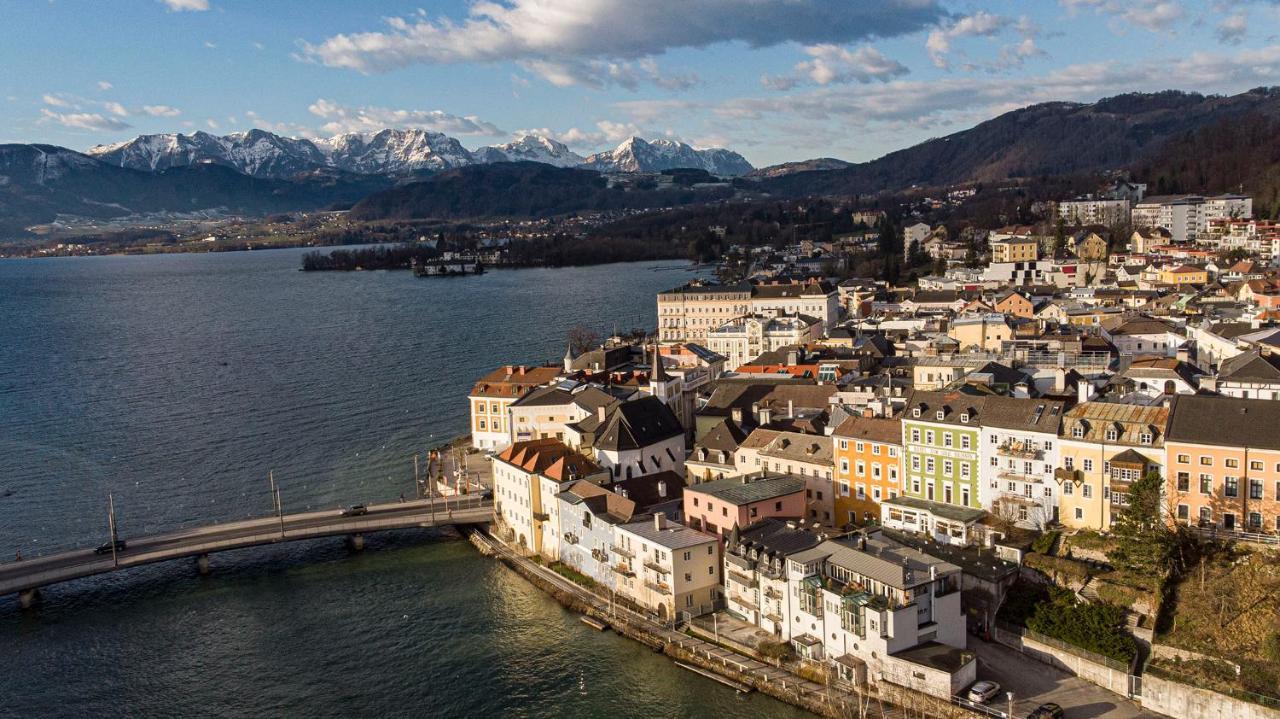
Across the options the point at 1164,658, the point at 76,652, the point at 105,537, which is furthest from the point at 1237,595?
the point at 105,537

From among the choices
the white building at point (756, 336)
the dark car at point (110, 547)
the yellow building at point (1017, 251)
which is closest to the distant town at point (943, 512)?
the dark car at point (110, 547)

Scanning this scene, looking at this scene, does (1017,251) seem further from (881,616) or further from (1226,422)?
(881,616)

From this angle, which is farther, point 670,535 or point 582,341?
point 582,341

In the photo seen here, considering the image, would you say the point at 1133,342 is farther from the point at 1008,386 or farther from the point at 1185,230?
the point at 1185,230

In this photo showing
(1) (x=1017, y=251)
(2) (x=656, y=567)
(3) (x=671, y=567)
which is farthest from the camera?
(1) (x=1017, y=251)

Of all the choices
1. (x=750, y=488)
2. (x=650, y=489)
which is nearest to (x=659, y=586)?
(x=750, y=488)

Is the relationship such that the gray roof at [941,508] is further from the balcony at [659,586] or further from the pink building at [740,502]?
the balcony at [659,586]
